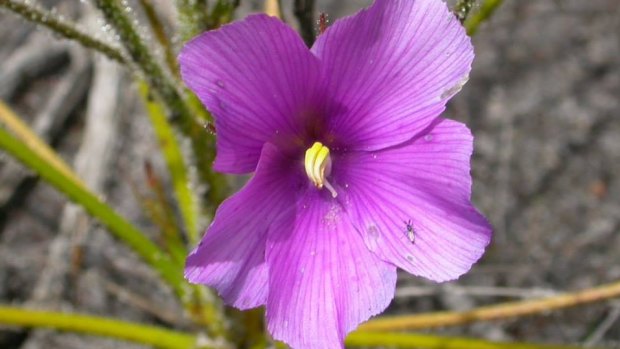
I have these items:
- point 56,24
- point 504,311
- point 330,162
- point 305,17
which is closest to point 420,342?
point 504,311

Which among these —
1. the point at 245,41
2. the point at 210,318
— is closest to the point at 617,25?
the point at 210,318

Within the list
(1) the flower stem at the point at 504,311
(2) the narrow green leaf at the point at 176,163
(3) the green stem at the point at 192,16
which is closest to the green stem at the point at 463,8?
(3) the green stem at the point at 192,16

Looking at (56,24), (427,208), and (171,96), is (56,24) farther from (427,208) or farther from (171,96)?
(427,208)

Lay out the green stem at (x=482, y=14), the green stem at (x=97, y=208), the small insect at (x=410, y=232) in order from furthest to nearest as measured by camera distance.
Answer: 1. the green stem at (x=97, y=208)
2. the green stem at (x=482, y=14)
3. the small insect at (x=410, y=232)

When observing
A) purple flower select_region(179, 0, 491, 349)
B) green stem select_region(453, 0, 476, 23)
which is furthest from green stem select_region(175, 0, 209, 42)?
green stem select_region(453, 0, 476, 23)

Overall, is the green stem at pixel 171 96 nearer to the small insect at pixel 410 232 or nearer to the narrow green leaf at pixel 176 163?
the narrow green leaf at pixel 176 163

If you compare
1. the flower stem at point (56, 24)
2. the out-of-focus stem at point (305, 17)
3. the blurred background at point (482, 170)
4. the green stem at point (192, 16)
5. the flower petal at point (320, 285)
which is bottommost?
the blurred background at point (482, 170)

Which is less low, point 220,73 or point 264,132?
point 220,73

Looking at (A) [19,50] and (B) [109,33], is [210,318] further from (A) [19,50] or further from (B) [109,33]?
(A) [19,50]
